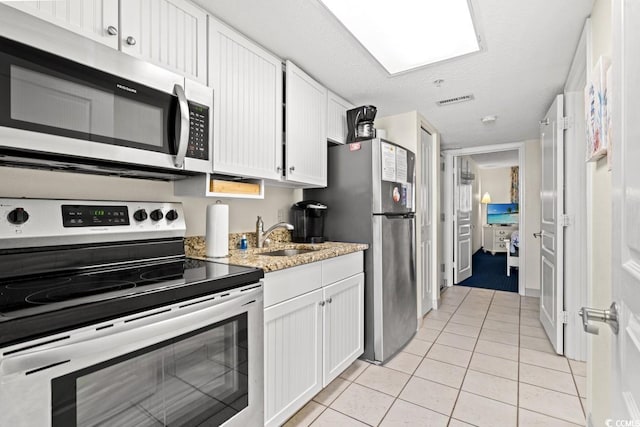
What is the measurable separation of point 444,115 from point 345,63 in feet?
5.39

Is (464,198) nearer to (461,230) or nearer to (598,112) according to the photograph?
(461,230)

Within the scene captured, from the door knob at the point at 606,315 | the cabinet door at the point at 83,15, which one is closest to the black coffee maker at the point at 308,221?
the cabinet door at the point at 83,15

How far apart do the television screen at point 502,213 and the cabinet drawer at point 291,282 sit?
778cm

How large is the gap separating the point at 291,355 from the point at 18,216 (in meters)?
1.32

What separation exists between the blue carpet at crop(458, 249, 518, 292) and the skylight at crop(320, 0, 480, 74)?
3.88 metres

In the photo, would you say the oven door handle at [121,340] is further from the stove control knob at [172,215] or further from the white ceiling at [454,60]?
the white ceiling at [454,60]

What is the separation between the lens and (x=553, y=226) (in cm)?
253

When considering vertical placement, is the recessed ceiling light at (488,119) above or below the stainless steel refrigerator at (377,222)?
above

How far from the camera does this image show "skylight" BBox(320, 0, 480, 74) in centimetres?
153

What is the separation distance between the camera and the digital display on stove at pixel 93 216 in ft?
4.09

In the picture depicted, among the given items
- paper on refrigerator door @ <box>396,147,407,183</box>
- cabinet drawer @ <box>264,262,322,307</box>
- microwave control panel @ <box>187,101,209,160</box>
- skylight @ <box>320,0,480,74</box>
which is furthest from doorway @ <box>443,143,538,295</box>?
microwave control panel @ <box>187,101,209,160</box>

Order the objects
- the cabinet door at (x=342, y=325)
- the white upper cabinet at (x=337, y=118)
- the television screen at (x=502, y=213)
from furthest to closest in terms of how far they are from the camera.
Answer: the television screen at (x=502, y=213) < the white upper cabinet at (x=337, y=118) < the cabinet door at (x=342, y=325)

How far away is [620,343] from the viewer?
624 mm

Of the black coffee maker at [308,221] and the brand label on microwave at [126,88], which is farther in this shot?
the black coffee maker at [308,221]
